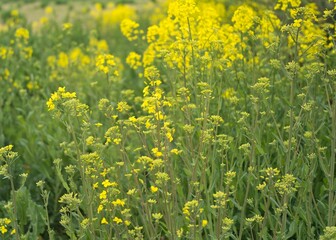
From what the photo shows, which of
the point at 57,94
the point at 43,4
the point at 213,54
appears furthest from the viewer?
the point at 43,4

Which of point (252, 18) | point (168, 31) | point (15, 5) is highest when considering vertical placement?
point (252, 18)

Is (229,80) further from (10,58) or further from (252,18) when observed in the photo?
(10,58)

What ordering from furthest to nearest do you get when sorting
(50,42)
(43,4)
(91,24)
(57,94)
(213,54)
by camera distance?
(43,4), (91,24), (50,42), (213,54), (57,94)

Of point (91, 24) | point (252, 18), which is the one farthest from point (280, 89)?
point (91, 24)

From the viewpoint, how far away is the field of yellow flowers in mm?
2889

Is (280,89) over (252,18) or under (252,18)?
under

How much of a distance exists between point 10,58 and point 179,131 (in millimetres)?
2707

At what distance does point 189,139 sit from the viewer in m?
2.99

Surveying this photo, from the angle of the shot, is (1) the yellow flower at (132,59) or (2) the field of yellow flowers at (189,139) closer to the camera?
(2) the field of yellow flowers at (189,139)

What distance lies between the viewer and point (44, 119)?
4984 mm

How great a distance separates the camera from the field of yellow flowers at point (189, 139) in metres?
2.89

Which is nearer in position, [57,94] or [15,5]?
[57,94]

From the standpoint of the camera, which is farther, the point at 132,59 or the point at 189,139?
the point at 132,59

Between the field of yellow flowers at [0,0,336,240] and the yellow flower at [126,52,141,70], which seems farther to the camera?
the yellow flower at [126,52,141,70]
